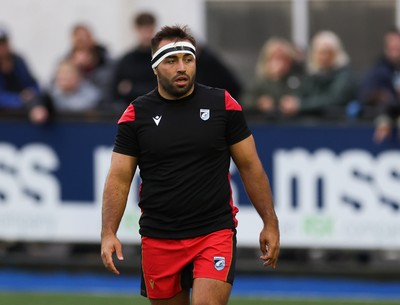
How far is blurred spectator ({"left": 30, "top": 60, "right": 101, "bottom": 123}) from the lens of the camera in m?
14.1

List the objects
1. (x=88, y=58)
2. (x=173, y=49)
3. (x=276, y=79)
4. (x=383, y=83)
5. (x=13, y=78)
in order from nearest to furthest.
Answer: (x=173, y=49) → (x=383, y=83) → (x=276, y=79) → (x=13, y=78) → (x=88, y=58)

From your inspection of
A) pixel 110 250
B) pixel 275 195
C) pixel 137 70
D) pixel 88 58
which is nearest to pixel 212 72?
pixel 137 70

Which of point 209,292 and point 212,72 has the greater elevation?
point 212,72

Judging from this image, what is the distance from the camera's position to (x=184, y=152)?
8414 mm

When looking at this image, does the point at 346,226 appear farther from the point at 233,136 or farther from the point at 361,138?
the point at 233,136

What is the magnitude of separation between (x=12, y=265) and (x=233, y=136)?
6.35 meters

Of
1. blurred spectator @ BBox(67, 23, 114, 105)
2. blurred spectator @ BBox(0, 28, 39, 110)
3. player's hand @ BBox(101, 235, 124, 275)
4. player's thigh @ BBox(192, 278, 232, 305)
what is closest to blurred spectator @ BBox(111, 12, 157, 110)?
blurred spectator @ BBox(67, 23, 114, 105)

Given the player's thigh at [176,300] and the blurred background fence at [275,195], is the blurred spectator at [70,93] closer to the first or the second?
the blurred background fence at [275,195]

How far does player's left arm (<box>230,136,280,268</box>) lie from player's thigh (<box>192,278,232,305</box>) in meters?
0.36

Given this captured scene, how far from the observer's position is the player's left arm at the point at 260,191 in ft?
27.8

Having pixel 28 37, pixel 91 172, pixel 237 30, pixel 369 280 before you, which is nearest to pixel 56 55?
pixel 28 37

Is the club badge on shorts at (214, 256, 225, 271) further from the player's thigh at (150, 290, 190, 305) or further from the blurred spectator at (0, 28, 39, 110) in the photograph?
the blurred spectator at (0, 28, 39, 110)

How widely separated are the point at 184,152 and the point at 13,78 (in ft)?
22.3

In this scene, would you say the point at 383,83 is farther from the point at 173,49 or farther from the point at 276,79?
the point at 173,49
